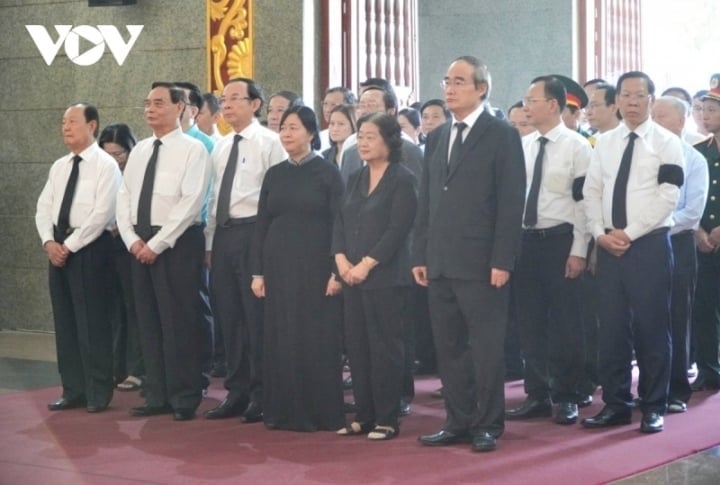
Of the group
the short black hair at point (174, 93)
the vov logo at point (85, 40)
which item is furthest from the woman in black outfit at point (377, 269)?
the vov logo at point (85, 40)

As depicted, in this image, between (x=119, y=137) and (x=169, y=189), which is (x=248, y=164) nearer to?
(x=169, y=189)

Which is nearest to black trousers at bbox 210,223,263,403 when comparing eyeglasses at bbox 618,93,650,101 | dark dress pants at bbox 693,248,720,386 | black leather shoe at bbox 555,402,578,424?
black leather shoe at bbox 555,402,578,424

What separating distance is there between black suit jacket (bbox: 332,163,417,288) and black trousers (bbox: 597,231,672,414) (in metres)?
0.92

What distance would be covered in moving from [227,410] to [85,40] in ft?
13.8

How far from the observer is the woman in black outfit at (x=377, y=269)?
554 cm

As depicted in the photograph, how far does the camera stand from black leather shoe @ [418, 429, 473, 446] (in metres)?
5.31

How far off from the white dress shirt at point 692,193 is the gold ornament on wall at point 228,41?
11.1 ft

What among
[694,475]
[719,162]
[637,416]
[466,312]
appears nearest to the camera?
[694,475]

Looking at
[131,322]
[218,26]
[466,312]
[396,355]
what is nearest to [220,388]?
[131,322]

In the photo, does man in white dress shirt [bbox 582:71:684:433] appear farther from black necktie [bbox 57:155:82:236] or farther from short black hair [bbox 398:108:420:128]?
black necktie [bbox 57:155:82:236]

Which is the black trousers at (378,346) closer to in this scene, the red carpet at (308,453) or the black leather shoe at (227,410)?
the red carpet at (308,453)

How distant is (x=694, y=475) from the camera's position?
475 centimetres

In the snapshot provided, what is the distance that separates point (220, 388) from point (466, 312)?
2.26 m

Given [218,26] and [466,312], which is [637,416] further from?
[218,26]
